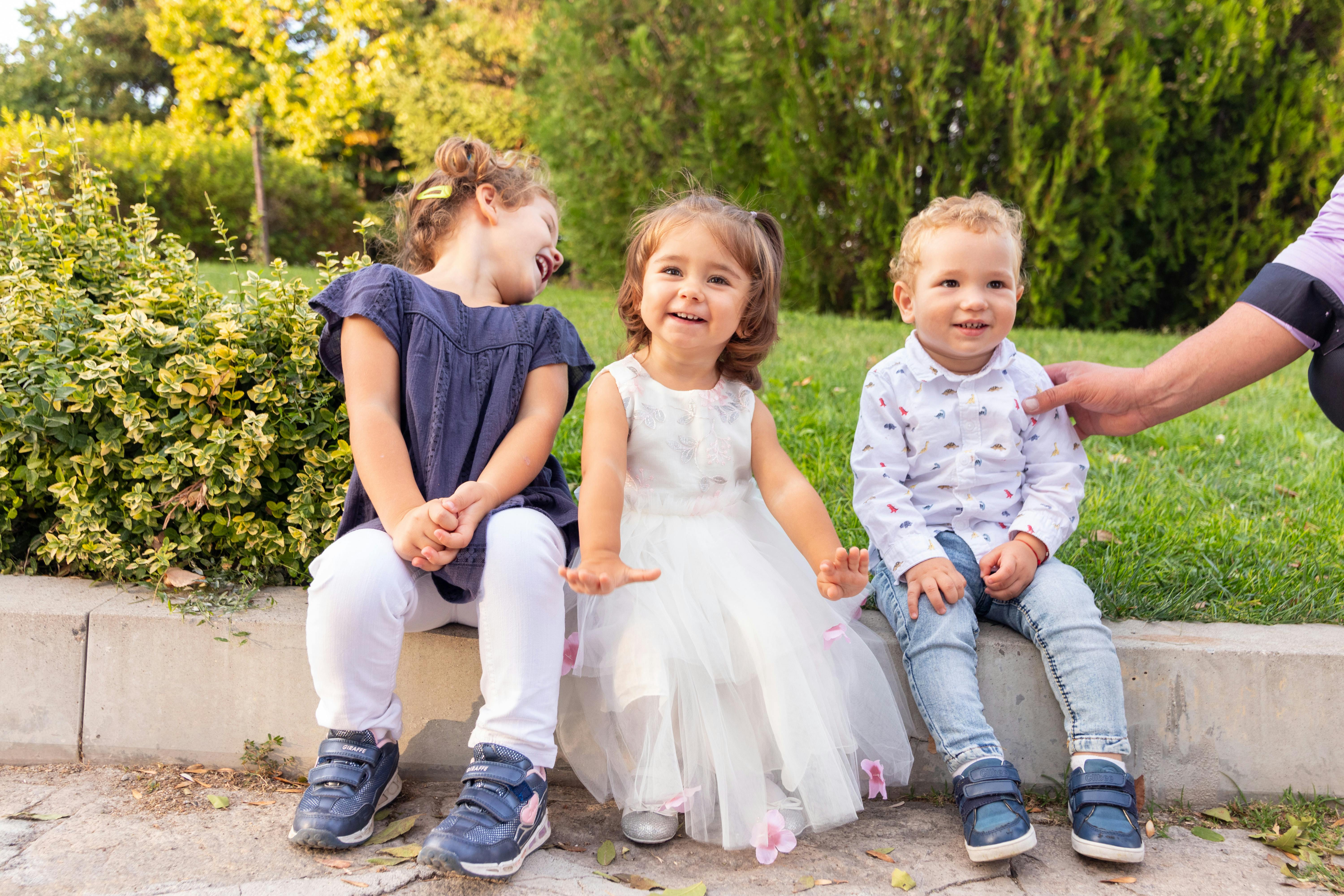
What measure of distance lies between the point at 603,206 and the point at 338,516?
22.1 feet

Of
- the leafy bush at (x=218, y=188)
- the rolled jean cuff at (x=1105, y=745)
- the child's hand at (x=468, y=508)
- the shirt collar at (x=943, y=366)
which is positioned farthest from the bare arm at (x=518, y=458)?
the leafy bush at (x=218, y=188)

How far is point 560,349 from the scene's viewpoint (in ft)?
7.51

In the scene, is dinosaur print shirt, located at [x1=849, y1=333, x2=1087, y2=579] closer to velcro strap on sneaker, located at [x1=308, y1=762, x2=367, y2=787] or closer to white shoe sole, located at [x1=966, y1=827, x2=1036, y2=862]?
white shoe sole, located at [x1=966, y1=827, x2=1036, y2=862]

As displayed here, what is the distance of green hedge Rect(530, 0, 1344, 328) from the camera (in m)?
6.95

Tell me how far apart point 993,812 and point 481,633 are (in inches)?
42.0

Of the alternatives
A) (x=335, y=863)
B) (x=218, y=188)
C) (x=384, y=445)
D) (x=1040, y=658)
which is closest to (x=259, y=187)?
(x=218, y=188)

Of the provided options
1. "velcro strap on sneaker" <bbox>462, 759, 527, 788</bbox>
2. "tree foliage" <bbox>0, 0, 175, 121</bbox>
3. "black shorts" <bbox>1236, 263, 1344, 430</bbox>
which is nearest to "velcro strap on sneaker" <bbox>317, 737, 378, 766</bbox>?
"velcro strap on sneaker" <bbox>462, 759, 527, 788</bbox>

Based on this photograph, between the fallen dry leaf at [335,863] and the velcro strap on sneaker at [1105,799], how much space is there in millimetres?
1444

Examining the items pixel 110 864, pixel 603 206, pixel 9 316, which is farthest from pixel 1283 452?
pixel 603 206

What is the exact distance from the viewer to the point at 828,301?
838 cm

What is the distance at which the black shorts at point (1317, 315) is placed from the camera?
Result: 7.13 ft

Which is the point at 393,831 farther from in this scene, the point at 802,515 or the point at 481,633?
the point at 802,515

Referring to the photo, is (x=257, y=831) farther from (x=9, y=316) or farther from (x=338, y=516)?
(x=9, y=316)

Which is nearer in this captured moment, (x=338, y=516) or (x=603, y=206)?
(x=338, y=516)
